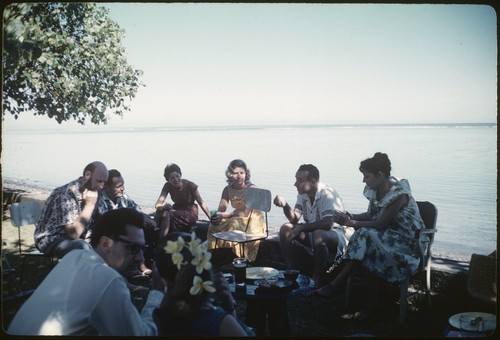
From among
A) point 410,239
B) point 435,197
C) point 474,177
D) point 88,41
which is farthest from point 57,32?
point 474,177

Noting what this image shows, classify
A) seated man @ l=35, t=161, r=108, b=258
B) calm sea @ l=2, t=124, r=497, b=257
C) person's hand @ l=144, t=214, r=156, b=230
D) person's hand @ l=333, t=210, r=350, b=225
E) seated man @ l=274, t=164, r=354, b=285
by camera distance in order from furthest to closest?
calm sea @ l=2, t=124, r=497, b=257, person's hand @ l=144, t=214, r=156, b=230, seated man @ l=274, t=164, r=354, b=285, person's hand @ l=333, t=210, r=350, b=225, seated man @ l=35, t=161, r=108, b=258

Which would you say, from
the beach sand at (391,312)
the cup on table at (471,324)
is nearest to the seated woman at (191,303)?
the cup on table at (471,324)

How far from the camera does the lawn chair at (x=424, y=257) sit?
12.5 feet

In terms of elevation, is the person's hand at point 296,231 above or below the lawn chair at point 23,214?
below

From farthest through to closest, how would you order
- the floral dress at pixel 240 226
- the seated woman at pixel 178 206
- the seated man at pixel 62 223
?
the seated woman at pixel 178 206
the floral dress at pixel 240 226
the seated man at pixel 62 223

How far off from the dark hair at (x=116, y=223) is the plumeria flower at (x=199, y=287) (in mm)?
485

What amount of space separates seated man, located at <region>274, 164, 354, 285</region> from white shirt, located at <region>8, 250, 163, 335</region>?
3.00 metres

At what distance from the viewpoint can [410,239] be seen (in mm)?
3994

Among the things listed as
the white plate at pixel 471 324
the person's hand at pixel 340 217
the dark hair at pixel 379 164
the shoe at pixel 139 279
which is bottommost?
the shoe at pixel 139 279

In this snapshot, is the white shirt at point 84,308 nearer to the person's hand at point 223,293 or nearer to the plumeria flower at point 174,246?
the plumeria flower at point 174,246

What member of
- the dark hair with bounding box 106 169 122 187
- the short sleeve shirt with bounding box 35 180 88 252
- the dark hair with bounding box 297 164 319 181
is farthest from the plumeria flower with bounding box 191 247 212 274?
the dark hair with bounding box 106 169 122 187

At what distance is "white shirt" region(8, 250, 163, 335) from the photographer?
171 cm

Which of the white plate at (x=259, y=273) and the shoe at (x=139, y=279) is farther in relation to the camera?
the shoe at (x=139, y=279)

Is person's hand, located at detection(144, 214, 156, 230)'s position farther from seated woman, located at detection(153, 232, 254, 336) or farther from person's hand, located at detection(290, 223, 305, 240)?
seated woman, located at detection(153, 232, 254, 336)
